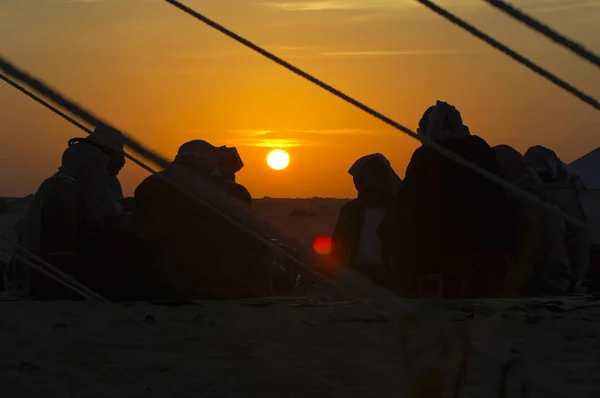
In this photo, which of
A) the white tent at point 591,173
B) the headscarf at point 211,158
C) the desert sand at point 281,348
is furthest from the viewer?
the white tent at point 591,173

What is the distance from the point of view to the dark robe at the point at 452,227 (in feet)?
20.8

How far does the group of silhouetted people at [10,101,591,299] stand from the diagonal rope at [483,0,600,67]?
407 centimetres

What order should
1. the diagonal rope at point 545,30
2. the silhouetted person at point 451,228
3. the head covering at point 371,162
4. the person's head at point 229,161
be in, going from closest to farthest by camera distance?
the diagonal rope at point 545,30 < the silhouetted person at point 451,228 < the head covering at point 371,162 < the person's head at point 229,161

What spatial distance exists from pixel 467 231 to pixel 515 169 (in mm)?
831

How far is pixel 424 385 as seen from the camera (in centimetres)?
235

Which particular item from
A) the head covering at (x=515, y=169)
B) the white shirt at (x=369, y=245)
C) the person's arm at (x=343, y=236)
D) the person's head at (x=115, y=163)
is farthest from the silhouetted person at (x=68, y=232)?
the head covering at (x=515, y=169)

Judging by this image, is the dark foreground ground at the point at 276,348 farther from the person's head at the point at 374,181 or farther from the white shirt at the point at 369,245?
the person's head at the point at 374,181

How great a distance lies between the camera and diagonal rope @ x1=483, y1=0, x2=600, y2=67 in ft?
7.01

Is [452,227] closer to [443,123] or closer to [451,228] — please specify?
[451,228]

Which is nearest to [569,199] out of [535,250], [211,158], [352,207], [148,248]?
[535,250]

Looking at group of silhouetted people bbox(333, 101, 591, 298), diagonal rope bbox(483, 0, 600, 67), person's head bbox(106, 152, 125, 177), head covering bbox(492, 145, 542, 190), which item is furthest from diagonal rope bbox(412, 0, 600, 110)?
person's head bbox(106, 152, 125, 177)

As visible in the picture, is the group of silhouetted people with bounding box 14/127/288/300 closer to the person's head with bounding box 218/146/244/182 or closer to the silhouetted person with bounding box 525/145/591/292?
the person's head with bounding box 218/146/244/182

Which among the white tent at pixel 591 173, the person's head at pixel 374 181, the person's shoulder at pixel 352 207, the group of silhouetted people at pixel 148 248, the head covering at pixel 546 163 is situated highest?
the white tent at pixel 591 173

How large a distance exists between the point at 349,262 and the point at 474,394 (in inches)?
151
